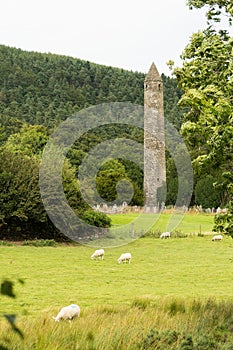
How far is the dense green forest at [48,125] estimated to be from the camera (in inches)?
906

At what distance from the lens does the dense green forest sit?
2302 cm

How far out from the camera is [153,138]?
54.6m

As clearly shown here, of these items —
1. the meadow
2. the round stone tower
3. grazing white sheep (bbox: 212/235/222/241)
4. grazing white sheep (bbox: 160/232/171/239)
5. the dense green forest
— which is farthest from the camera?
the round stone tower

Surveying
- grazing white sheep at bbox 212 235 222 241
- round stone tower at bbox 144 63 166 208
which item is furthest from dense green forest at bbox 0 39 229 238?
grazing white sheep at bbox 212 235 222 241

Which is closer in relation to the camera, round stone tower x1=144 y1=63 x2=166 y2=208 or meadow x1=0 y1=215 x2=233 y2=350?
meadow x1=0 y1=215 x2=233 y2=350

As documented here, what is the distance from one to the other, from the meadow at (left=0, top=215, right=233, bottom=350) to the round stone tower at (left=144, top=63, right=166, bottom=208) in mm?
28955

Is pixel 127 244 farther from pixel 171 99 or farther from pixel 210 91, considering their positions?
pixel 171 99

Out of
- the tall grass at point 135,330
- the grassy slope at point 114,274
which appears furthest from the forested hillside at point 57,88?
the tall grass at point 135,330

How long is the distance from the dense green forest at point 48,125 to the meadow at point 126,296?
6.64ft

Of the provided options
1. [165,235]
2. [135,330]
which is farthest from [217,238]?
[135,330]

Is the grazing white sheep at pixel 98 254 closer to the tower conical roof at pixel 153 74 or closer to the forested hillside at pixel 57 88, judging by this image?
the tower conical roof at pixel 153 74

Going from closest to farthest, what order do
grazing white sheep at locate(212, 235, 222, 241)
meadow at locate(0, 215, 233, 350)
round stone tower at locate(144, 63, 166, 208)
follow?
meadow at locate(0, 215, 233, 350) < grazing white sheep at locate(212, 235, 222, 241) < round stone tower at locate(144, 63, 166, 208)

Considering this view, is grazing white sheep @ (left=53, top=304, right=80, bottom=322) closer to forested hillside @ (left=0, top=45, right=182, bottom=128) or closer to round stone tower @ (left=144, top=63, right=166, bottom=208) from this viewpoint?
round stone tower @ (left=144, top=63, right=166, bottom=208)

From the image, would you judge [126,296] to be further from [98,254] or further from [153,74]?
[153,74]
